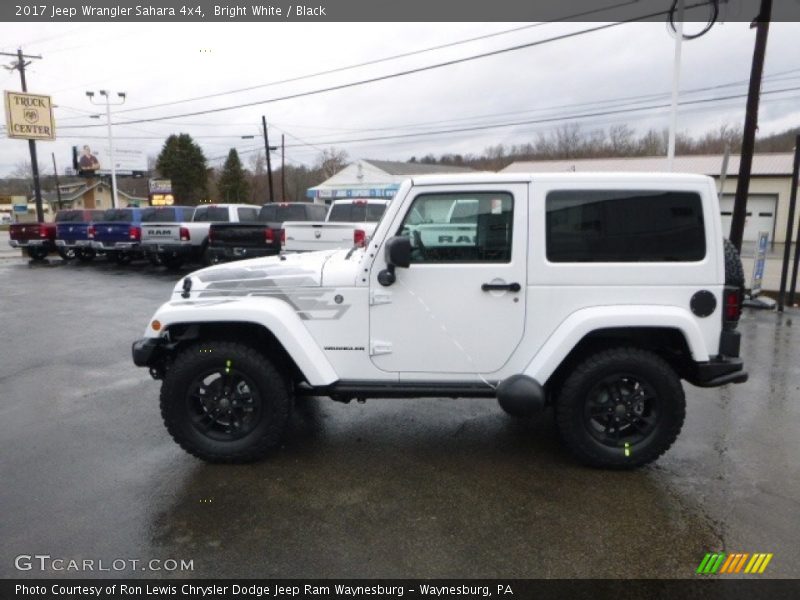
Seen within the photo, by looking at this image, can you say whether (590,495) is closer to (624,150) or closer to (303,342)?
(303,342)

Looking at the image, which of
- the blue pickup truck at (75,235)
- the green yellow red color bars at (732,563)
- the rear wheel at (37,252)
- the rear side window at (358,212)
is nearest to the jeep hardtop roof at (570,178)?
the green yellow red color bars at (732,563)

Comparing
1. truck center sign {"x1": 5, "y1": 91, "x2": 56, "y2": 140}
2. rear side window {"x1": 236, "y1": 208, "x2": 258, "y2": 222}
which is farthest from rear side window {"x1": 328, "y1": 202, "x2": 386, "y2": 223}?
truck center sign {"x1": 5, "y1": 91, "x2": 56, "y2": 140}

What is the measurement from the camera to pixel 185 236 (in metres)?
15.3

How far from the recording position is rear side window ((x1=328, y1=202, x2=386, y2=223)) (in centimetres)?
1315

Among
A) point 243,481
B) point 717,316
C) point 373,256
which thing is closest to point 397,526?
point 243,481

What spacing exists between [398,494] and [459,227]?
73.0 inches

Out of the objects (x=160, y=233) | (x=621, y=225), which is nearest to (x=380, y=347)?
(x=621, y=225)

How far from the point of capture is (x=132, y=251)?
688 inches

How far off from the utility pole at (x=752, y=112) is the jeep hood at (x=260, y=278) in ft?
29.0

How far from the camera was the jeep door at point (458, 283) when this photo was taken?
12.2 feet

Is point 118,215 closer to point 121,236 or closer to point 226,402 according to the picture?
point 121,236

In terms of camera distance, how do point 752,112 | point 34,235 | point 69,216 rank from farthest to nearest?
1. point 69,216
2. point 34,235
3. point 752,112

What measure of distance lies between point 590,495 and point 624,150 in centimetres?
5261
